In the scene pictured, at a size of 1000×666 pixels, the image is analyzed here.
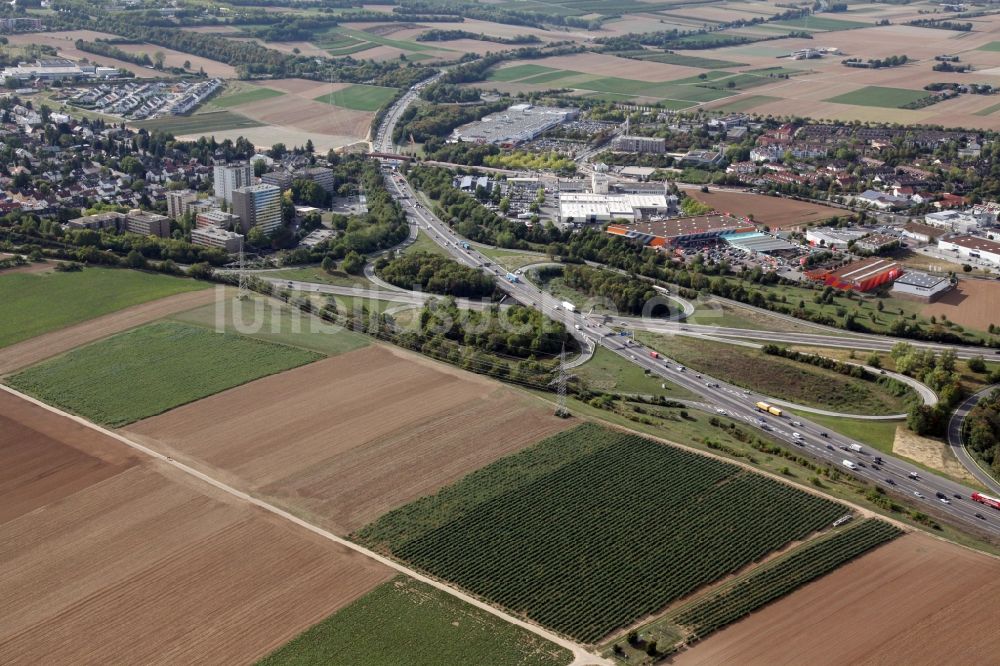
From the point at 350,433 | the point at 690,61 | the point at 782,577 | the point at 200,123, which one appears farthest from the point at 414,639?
the point at 690,61

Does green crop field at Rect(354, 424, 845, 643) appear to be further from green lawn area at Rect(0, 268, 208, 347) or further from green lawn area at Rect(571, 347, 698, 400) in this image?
green lawn area at Rect(0, 268, 208, 347)

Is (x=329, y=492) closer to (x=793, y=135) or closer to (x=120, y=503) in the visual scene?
(x=120, y=503)

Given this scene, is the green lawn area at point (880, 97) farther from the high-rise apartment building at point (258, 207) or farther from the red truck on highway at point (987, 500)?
the red truck on highway at point (987, 500)

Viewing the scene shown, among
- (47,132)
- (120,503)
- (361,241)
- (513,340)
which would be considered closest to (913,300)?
(513,340)

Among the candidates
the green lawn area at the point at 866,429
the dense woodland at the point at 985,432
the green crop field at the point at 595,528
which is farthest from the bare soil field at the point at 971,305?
the green crop field at the point at 595,528

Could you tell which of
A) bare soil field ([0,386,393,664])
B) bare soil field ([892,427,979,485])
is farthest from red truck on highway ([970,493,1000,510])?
bare soil field ([0,386,393,664])

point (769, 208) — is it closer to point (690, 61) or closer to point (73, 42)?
point (690, 61)
